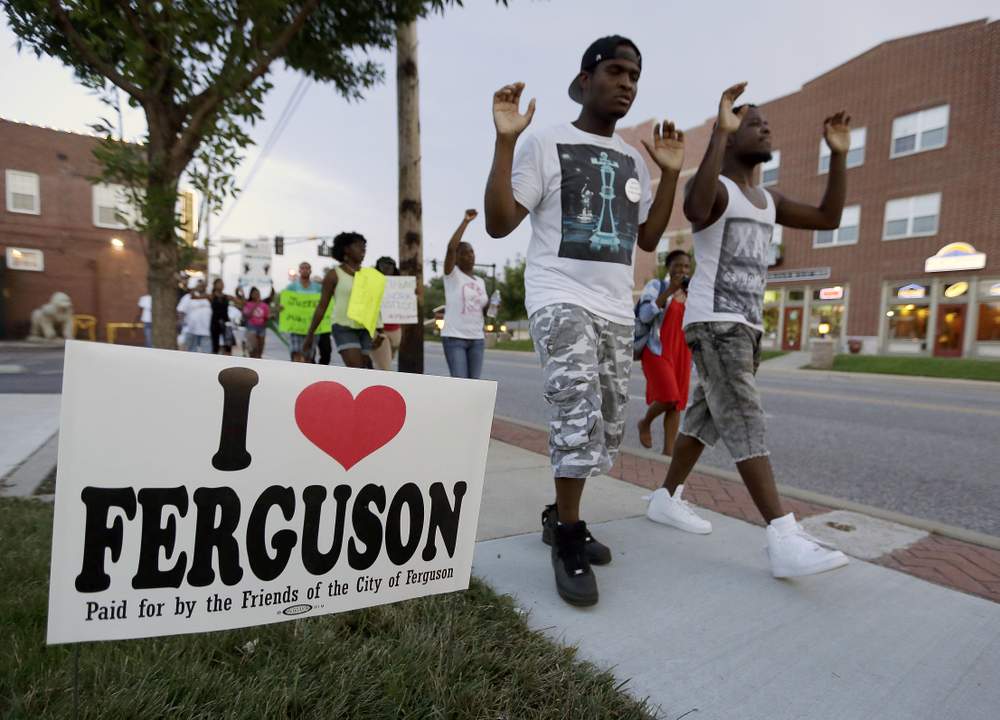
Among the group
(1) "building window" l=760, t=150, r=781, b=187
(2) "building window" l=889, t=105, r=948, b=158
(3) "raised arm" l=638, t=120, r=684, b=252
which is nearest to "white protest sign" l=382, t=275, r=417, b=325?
(3) "raised arm" l=638, t=120, r=684, b=252

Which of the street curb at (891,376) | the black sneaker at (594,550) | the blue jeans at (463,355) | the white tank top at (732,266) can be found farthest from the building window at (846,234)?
the black sneaker at (594,550)

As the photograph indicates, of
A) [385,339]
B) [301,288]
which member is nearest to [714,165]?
[385,339]

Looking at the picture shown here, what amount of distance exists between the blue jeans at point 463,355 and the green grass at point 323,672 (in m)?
3.66

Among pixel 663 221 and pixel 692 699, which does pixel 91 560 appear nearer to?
pixel 692 699

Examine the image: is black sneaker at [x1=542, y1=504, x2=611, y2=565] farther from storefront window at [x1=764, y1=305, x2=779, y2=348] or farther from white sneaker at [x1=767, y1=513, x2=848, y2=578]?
storefront window at [x1=764, y1=305, x2=779, y2=348]

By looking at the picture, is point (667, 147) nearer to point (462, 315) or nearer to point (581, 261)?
point (581, 261)

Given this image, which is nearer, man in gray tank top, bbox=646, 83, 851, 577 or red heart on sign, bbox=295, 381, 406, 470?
red heart on sign, bbox=295, 381, 406, 470

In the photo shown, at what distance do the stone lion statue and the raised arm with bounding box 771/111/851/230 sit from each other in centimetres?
2545

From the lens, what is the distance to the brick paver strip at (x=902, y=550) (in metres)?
2.52

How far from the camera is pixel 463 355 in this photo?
5551 mm

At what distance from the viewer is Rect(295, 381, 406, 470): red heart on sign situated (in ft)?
4.93

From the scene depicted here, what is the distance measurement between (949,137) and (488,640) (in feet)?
87.4

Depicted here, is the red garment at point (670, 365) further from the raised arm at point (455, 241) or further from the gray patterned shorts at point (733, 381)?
the gray patterned shorts at point (733, 381)

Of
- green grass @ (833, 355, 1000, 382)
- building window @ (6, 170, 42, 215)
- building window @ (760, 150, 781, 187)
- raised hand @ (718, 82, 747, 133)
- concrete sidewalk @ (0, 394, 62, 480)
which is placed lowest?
concrete sidewalk @ (0, 394, 62, 480)
